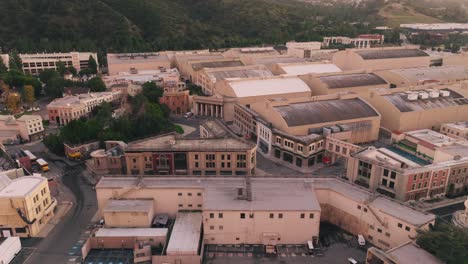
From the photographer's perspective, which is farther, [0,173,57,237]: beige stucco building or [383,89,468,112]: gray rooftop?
[383,89,468,112]: gray rooftop

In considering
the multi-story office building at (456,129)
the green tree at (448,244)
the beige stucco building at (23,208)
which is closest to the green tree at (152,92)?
the beige stucco building at (23,208)

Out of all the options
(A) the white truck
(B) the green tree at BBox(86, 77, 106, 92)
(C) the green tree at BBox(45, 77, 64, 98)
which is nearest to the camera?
(A) the white truck

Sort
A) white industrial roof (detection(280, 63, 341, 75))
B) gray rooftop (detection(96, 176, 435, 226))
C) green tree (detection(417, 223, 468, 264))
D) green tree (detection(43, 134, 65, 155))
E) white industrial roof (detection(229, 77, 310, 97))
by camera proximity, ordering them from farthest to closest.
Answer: white industrial roof (detection(280, 63, 341, 75)) < white industrial roof (detection(229, 77, 310, 97)) < green tree (detection(43, 134, 65, 155)) < gray rooftop (detection(96, 176, 435, 226)) < green tree (detection(417, 223, 468, 264))

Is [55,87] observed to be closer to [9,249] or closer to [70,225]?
[70,225]

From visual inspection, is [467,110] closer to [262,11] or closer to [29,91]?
[29,91]

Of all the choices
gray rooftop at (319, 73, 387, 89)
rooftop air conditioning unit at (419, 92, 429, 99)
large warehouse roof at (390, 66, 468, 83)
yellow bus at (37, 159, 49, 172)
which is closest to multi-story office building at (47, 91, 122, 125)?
yellow bus at (37, 159, 49, 172)

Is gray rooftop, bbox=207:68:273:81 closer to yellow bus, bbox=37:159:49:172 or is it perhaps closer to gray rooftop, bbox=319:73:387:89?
gray rooftop, bbox=319:73:387:89
